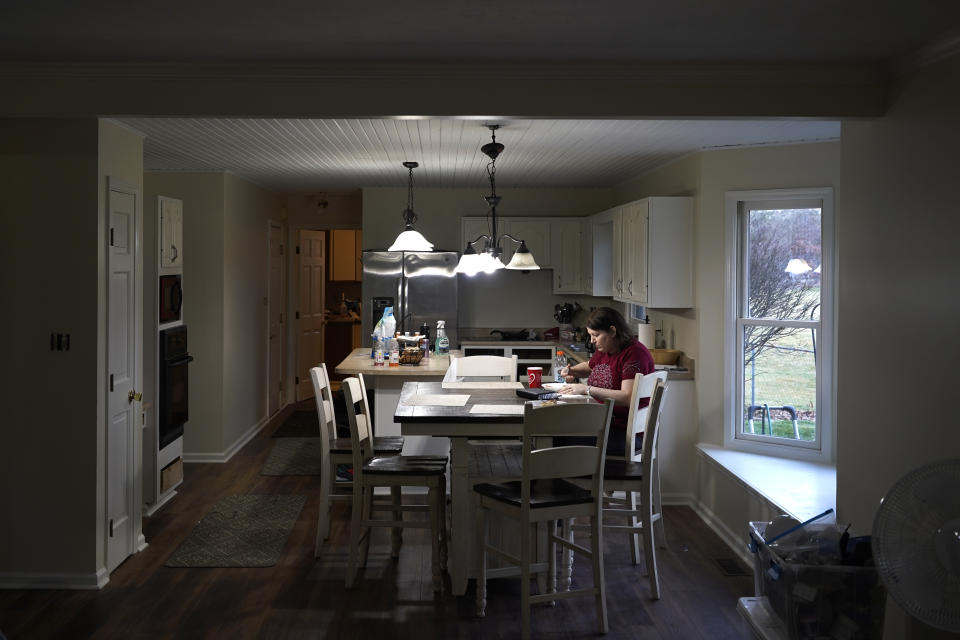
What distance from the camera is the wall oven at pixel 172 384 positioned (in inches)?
216

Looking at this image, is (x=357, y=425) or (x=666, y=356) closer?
(x=357, y=425)

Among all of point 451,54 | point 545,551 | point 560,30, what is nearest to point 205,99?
point 451,54

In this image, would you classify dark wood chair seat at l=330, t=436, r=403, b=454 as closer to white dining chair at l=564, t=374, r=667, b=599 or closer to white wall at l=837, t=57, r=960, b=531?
white dining chair at l=564, t=374, r=667, b=599

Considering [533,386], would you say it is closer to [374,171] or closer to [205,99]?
[205,99]

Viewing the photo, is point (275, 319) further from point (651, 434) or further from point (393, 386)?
point (651, 434)

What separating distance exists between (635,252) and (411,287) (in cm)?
254

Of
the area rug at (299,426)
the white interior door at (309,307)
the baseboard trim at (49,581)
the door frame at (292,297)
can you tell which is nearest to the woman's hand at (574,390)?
the baseboard trim at (49,581)

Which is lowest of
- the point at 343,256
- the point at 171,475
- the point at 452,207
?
the point at 171,475

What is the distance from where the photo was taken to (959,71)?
9.20 ft

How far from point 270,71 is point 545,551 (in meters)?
2.55

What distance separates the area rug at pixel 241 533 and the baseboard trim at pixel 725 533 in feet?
8.57

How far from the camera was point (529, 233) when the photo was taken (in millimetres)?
8047

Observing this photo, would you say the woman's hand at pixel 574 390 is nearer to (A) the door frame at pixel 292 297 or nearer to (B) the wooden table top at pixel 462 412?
(B) the wooden table top at pixel 462 412

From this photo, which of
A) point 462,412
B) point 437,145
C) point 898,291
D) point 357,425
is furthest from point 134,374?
→ point 898,291
